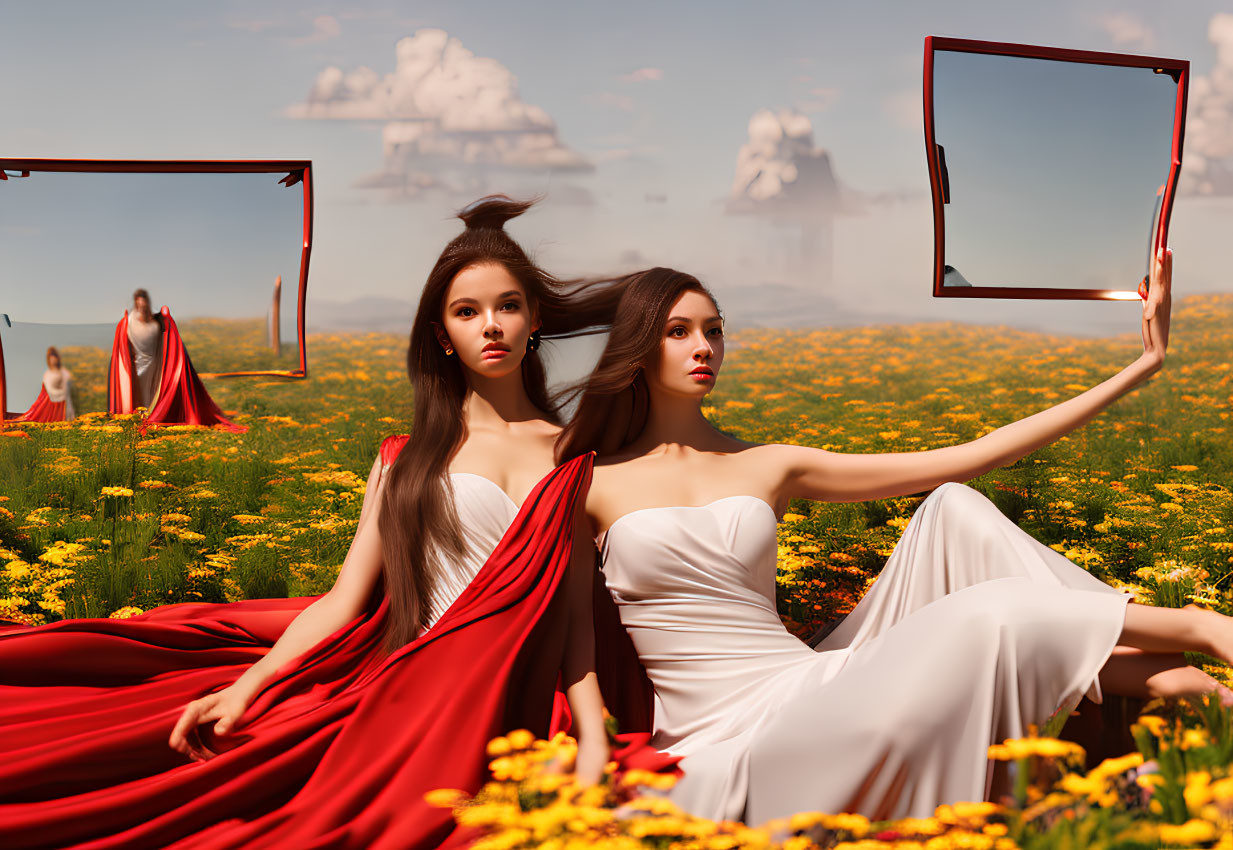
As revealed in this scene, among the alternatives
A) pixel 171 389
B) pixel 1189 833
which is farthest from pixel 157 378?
pixel 1189 833

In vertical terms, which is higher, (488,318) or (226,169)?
(226,169)

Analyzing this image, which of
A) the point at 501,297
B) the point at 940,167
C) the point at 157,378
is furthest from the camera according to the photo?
the point at 157,378

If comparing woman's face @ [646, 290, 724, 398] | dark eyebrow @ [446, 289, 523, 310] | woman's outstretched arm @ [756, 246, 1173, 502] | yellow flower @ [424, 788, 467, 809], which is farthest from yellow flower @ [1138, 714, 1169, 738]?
dark eyebrow @ [446, 289, 523, 310]

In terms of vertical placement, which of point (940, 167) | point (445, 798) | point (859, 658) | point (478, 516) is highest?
point (940, 167)

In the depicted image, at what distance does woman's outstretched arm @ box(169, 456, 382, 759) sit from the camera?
2742 millimetres

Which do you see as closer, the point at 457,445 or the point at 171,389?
the point at 457,445

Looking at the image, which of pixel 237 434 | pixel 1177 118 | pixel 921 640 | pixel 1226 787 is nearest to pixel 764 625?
pixel 921 640

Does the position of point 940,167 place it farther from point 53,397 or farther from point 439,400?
point 53,397

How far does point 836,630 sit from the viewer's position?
10.3 ft

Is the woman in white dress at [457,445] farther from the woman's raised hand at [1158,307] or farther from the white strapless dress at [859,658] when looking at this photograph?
the woman's raised hand at [1158,307]

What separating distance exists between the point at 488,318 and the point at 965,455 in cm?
158

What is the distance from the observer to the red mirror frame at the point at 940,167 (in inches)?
143

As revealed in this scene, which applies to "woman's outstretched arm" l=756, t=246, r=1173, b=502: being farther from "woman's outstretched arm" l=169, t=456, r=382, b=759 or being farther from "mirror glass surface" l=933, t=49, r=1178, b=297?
"woman's outstretched arm" l=169, t=456, r=382, b=759

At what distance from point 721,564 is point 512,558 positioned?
614mm
